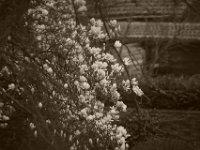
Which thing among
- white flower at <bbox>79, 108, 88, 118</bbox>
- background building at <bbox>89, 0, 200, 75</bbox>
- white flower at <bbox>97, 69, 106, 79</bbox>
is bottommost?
background building at <bbox>89, 0, 200, 75</bbox>

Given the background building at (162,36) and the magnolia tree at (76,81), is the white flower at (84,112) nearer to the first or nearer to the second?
the magnolia tree at (76,81)

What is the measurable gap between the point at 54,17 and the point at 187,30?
27.2 ft

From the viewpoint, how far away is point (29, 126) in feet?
21.7

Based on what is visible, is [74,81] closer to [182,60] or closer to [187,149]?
[187,149]

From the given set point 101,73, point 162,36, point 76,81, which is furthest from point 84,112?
point 162,36

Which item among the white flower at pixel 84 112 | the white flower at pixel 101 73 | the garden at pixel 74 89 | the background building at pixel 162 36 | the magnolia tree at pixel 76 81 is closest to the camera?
the garden at pixel 74 89

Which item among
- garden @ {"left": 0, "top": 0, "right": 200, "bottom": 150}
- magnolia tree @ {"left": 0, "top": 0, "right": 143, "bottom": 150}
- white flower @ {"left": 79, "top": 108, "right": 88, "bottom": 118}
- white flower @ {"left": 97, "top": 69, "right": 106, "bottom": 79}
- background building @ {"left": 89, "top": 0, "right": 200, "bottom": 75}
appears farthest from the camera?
background building @ {"left": 89, "top": 0, "right": 200, "bottom": 75}

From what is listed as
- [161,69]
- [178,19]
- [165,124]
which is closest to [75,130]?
[165,124]

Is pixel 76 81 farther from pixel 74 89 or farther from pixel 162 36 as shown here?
pixel 162 36

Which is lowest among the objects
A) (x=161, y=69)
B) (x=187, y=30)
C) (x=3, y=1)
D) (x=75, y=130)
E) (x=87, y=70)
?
(x=161, y=69)

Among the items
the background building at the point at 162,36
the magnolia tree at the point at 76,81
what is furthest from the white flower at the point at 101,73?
the background building at the point at 162,36

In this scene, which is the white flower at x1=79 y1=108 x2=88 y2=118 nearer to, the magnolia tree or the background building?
the magnolia tree

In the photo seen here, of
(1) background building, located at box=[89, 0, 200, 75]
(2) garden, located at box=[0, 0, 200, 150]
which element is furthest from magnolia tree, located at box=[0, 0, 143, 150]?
(1) background building, located at box=[89, 0, 200, 75]

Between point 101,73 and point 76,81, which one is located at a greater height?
point 76,81
